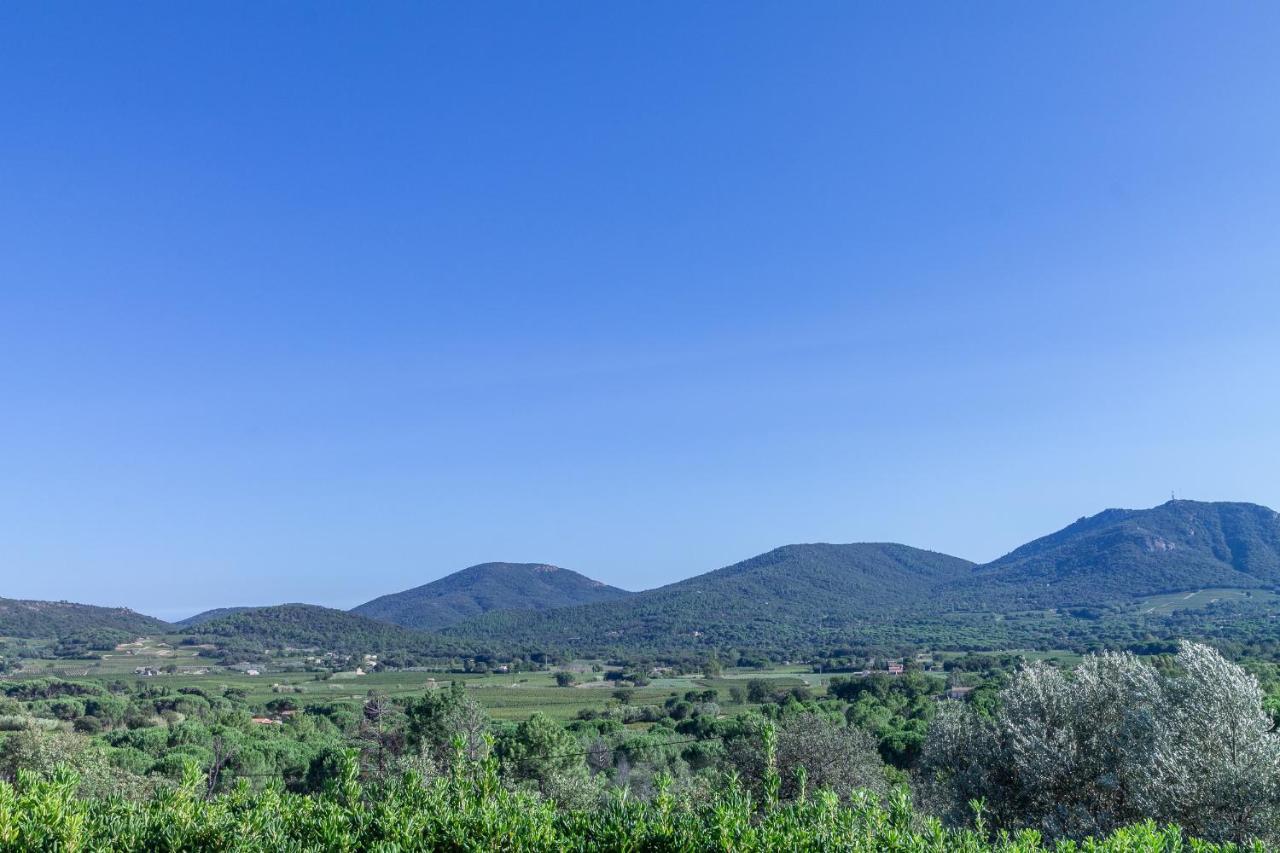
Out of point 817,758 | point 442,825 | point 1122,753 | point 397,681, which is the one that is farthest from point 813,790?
point 397,681

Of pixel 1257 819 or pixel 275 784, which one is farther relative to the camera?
pixel 1257 819

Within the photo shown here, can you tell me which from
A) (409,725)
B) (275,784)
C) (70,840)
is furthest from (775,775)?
(409,725)

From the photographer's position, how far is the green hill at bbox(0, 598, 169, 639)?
16362cm

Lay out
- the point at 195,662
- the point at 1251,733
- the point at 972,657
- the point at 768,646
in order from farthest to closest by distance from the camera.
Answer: the point at 768,646 → the point at 195,662 → the point at 972,657 → the point at 1251,733

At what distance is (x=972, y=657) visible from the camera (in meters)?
126

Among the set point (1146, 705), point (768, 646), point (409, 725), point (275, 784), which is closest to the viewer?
point (275, 784)

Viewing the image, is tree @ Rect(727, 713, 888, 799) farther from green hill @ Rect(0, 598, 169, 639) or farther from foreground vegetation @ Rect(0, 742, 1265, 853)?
green hill @ Rect(0, 598, 169, 639)

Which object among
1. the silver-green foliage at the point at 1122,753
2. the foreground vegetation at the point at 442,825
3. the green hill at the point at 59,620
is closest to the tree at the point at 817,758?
the silver-green foliage at the point at 1122,753

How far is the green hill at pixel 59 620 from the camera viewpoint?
6442 inches

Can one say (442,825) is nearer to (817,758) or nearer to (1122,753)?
(1122,753)

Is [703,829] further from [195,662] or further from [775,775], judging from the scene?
[195,662]

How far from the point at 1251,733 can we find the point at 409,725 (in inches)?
2012

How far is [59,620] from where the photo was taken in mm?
172625

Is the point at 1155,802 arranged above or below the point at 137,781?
above
